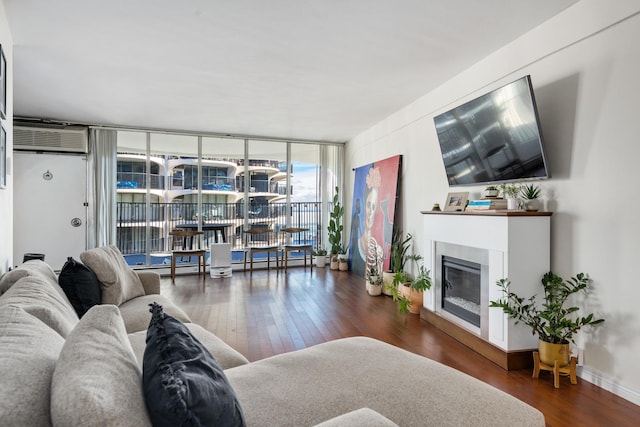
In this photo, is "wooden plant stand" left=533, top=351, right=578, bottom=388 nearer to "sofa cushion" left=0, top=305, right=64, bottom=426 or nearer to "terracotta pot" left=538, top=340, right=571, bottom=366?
"terracotta pot" left=538, top=340, right=571, bottom=366

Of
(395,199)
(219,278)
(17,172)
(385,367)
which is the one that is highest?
(17,172)

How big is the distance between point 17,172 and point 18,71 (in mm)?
2470

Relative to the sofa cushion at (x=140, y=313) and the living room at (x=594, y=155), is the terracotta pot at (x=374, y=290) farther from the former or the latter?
the sofa cushion at (x=140, y=313)

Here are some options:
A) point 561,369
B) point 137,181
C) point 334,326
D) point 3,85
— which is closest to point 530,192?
point 561,369

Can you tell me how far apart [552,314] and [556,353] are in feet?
0.86

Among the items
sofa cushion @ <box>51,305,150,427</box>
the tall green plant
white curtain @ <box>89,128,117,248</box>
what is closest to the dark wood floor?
the tall green plant

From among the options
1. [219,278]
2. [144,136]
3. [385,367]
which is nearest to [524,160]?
[385,367]

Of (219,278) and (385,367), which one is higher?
(385,367)

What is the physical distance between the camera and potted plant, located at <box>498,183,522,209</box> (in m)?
A: 2.57

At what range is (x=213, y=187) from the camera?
6242 millimetres

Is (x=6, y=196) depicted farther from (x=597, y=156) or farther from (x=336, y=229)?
(x=336, y=229)

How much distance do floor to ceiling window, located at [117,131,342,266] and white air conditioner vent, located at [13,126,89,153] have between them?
584 millimetres

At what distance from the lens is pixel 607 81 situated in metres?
2.11

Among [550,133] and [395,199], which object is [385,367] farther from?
[395,199]
